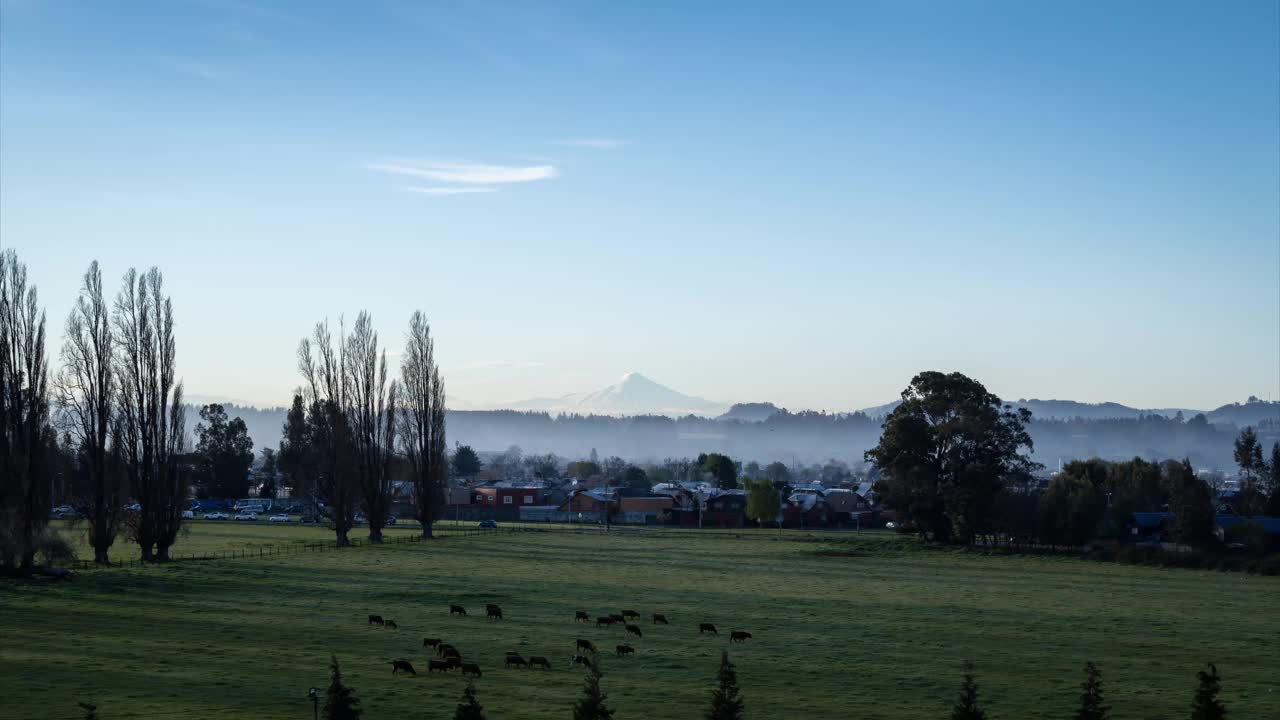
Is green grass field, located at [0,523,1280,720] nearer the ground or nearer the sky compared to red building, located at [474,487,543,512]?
nearer the ground

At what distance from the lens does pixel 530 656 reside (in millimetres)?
34656

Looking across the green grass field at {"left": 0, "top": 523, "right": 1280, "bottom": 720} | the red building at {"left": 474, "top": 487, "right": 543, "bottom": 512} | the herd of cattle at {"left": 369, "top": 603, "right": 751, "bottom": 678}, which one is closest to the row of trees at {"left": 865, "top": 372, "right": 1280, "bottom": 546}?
the green grass field at {"left": 0, "top": 523, "right": 1280, "bottom": 720}

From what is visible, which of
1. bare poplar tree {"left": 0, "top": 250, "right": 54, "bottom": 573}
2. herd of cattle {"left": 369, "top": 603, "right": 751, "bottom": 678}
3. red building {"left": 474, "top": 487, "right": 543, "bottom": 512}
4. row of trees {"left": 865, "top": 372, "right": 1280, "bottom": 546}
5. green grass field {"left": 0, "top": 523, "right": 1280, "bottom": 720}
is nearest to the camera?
green grass field {"left": 0, "top": 523, "right": 1280, "bottom": 720}

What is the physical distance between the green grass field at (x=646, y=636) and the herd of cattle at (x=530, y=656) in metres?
0.49

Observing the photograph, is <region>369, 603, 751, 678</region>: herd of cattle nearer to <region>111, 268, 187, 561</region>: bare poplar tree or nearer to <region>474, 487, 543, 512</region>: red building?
<region>111, 268, 187, 561</region>: bare poplar tree

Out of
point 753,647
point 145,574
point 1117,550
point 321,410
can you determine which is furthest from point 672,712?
point 321,410

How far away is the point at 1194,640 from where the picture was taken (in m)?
39.6

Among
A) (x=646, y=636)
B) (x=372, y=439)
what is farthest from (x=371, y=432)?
(x=646, y=636)

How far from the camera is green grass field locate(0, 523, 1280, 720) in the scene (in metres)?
28.9

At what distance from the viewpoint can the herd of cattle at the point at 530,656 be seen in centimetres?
3212

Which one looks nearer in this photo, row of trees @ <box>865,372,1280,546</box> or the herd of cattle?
the herd of cattle

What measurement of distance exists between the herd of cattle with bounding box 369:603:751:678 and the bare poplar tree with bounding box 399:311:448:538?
50.2 m

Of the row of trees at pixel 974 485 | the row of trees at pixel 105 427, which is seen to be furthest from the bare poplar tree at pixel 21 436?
the row of trees at pixel 974 485

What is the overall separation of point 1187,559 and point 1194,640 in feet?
121
